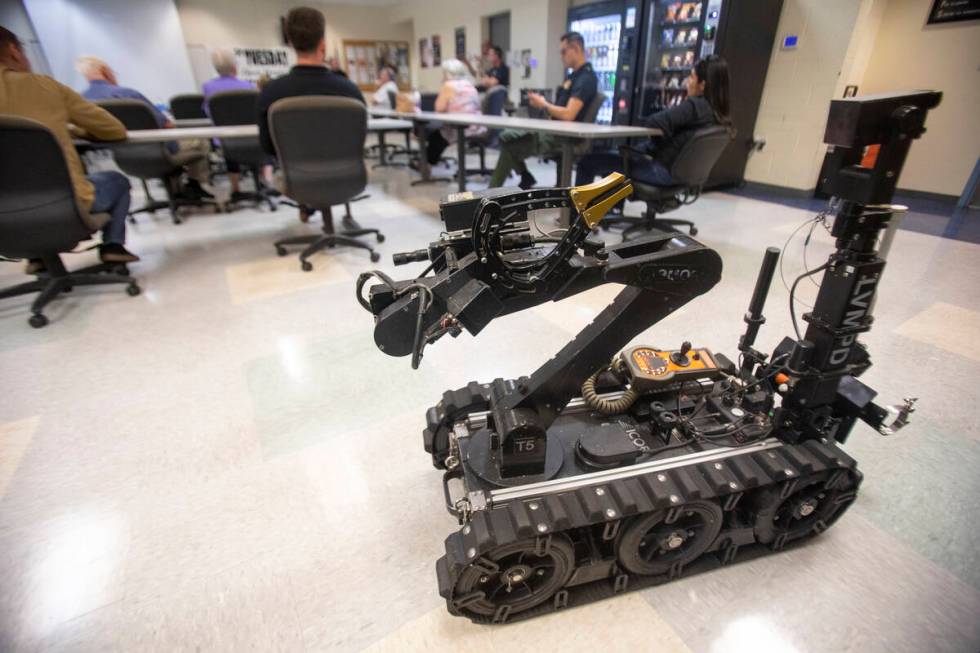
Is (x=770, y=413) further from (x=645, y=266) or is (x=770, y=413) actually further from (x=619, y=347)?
(x=645, y=266)

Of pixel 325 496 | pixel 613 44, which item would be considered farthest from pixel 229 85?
pixel 325 496

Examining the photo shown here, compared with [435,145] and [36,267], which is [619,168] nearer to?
[435,145]

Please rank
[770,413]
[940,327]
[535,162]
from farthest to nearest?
1. [535,162]
2. [940,327]
3. [770,413]

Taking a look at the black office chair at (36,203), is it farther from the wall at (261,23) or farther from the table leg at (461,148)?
the wall at (261,23)

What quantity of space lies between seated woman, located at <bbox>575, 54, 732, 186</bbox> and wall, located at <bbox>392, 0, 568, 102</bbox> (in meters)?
4.87

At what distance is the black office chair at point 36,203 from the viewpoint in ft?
6.97

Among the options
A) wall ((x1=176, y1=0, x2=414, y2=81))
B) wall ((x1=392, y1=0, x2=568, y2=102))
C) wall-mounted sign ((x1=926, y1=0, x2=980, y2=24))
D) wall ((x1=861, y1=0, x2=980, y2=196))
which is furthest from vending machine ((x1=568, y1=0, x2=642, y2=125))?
wall ((x1=176, y1=0, x2=414, y2=81))

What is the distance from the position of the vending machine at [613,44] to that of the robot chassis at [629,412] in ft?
17.1

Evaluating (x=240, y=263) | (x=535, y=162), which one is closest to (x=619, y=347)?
→ (x=240, y=263)

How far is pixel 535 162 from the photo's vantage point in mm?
7301

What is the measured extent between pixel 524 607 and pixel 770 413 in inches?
34.7

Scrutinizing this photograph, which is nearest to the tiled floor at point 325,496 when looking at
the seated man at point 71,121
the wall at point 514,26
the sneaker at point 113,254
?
the sneaker at point 113,254

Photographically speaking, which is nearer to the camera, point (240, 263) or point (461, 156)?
point (240, 263)

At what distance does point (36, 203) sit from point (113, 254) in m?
0.74
